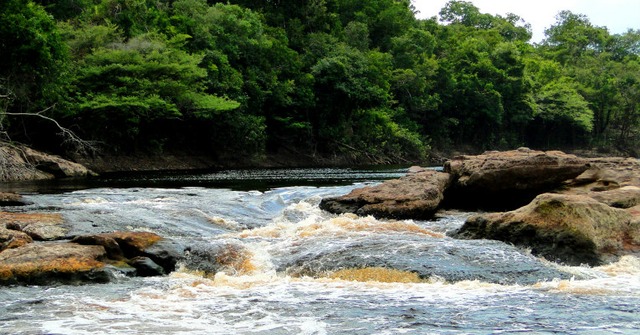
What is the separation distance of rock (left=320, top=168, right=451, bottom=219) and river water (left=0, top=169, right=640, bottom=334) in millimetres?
1024

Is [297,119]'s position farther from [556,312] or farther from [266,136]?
[556,312]

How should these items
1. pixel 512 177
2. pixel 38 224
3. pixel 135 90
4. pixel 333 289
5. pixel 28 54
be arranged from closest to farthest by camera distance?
1. pixel 333 289
2. pixel 38 224
3. pixel 512 177
4. pixel 28 54
5. pixel 135 90

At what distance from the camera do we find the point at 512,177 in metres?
15.6

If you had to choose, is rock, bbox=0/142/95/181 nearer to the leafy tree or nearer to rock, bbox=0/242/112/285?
the leafy tree

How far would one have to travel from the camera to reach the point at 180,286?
8562 mm

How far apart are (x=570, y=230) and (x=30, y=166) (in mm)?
20072

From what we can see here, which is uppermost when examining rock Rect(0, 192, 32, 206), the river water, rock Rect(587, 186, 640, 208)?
rock Rect(587, 186, 640, 208)

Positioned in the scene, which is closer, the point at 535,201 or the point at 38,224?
the point at 535,201

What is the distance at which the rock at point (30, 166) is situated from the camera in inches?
860

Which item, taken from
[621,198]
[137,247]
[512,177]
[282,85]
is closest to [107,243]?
[137,247]

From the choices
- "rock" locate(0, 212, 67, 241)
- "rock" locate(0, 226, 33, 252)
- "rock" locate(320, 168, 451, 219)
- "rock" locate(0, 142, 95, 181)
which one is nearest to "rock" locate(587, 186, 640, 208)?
"rock" locate(320, 168, 451, 219)

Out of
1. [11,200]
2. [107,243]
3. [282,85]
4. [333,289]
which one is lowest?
[333,289]

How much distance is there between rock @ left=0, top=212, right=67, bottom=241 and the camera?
10648mm

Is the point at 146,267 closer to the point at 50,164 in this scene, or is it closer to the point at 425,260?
the point at 425,260
